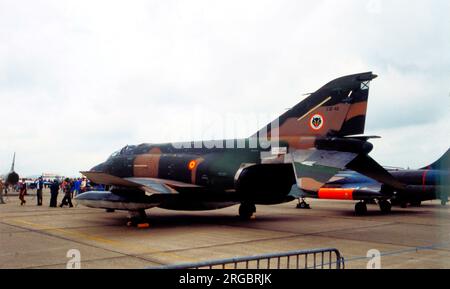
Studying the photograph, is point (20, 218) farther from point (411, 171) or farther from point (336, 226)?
point (411, 171)

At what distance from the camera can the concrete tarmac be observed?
7.45m

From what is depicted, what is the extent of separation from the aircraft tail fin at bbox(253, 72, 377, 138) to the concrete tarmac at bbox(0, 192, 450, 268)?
3016mm

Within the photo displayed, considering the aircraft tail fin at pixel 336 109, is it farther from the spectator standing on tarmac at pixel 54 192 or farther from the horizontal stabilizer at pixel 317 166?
the spectator standing on tarmac at pixel 54 192

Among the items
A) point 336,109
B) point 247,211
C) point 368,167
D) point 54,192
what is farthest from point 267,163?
point 54,192

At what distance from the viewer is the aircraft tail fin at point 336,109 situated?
1101 centimetres

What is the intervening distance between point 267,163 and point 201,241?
350cm

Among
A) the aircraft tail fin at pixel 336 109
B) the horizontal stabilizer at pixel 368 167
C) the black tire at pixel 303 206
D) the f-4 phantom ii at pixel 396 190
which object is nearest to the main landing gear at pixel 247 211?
the f-4 phantom ii at pixel 396 190

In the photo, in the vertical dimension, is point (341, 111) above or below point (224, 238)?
above

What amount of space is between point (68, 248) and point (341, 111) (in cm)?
798

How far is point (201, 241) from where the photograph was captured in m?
9.59
